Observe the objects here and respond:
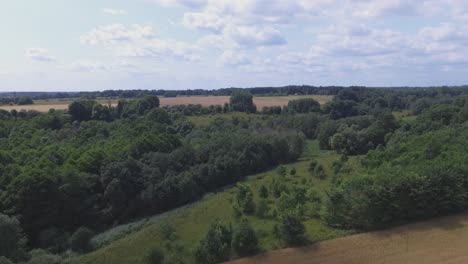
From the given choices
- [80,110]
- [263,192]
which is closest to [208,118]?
[80,110]

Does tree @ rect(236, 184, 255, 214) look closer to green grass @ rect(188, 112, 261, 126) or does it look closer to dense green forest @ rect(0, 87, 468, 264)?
dense green forest @ rect(0, 87, 468, 264)

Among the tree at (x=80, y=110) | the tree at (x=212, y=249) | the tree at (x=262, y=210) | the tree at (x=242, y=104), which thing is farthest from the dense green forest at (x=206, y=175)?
the tree at (x=242, y=104)

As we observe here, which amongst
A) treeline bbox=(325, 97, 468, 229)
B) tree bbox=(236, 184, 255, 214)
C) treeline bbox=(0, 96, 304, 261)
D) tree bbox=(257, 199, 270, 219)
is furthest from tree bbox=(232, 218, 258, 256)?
treeline bbox=(0, 96, 304, 261)

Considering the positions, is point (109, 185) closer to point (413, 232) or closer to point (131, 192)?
point (131, 192)

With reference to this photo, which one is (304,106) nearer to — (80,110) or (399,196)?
(80,110)

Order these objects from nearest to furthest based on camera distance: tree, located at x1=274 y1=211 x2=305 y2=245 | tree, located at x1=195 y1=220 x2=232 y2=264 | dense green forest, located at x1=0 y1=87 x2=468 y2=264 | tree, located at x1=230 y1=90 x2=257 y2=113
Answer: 1. tree, located at x1=195 y1=220 x2=232 y2=264
2. tree, located at x1=274 y1=211 x2=305 y2=245
3. dense green forest, located at x1=0 y1=87 x2=468 y2=264
4. tree, located at x1=230 y1=90 x2=257 y2=113

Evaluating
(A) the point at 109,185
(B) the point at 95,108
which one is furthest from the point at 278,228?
(B) the point at 95,108

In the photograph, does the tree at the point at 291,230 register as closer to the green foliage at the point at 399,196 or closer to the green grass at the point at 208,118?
the green foliage at the point at 399,196
